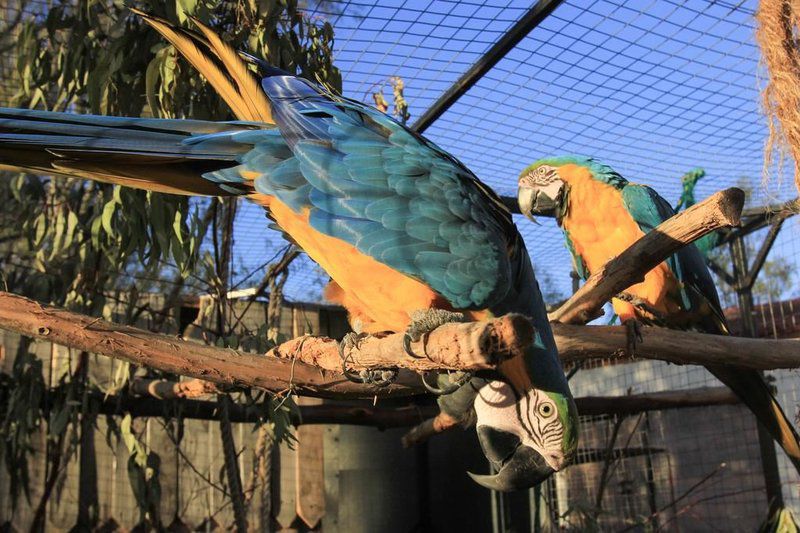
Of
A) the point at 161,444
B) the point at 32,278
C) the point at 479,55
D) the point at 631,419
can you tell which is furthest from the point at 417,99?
the point at 631,419

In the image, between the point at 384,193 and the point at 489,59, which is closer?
the point at 384,193

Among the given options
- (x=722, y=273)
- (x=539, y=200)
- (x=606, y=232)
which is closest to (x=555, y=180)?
(x=539, y=200)

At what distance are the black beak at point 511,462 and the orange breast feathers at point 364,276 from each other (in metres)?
0.28

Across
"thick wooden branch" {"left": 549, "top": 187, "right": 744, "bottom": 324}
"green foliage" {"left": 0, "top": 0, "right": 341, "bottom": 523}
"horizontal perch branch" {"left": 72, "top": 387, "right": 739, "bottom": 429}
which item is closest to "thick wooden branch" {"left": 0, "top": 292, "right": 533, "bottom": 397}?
"green foliage" {"left": 0, "top": 0, "right": 341, "bottom": 523}

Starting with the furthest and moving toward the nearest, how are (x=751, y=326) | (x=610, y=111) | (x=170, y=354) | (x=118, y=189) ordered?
(x=751, y=326) < (x=610, y=111) < (x=118, y=189) < (x=170, y=354)

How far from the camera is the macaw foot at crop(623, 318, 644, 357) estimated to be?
219 centimetres

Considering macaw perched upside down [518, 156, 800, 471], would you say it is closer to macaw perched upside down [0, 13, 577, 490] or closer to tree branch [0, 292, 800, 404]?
tree branch [0, 292, 800, 404]

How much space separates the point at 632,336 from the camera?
2197 millimetres

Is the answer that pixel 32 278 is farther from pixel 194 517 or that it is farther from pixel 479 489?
pixel 479 489

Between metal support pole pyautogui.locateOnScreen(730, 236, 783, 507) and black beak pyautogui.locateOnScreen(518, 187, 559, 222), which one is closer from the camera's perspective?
black beak pyautogui.locateOnScreen(518, 187, 559, 222)

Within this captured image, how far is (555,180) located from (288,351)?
1715 mm

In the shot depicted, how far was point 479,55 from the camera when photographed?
2865 mm

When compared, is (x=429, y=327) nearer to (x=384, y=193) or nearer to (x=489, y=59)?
(x=384, y=193)

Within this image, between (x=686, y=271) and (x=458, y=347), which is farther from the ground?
(x=686, y=271)
